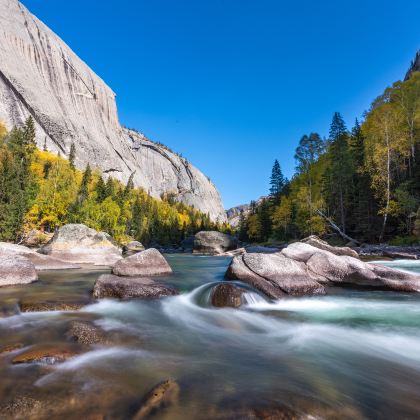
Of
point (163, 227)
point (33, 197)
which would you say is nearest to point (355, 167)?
point (33, 197)

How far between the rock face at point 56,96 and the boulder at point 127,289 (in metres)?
80.2

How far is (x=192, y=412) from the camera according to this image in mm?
2803

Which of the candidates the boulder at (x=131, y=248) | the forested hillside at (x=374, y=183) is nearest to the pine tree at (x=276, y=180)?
the forested hillside at (x=374, y=183)

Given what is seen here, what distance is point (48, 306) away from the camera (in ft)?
22.0

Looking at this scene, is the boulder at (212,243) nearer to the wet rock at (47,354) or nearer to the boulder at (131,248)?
the boulder at (131,248)

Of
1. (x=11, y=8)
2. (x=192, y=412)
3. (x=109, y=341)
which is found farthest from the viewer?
(x=11, y=8)

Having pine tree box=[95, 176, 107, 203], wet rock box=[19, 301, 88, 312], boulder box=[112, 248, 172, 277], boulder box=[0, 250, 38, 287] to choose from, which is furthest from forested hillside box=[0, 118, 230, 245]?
wet rock box=[19, 301, 88, 312]

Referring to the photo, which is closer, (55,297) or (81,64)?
(55,297)

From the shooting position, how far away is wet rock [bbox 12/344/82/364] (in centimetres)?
381

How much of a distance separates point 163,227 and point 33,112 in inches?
1931

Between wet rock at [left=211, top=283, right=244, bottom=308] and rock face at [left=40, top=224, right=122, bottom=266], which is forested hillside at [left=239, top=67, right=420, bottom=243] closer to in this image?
wet rock at [left=211, top=283, right=244, bottom=308]

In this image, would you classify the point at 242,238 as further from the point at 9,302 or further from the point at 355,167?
the point at 9,302

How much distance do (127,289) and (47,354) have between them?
4.37 metres

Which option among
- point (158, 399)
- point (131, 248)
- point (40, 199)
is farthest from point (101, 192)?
point (158, 399)
